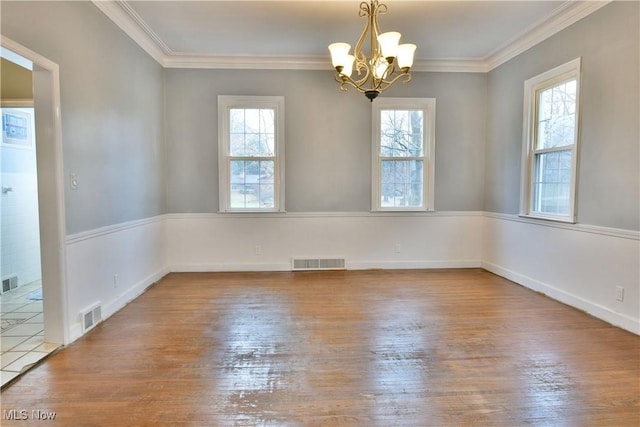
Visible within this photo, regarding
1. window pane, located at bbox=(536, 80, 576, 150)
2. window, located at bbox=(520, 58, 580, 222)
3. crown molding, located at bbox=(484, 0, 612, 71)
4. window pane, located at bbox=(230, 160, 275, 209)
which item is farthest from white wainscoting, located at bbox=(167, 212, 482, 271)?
crown molding, located at bbox=(484, 0, 612, 71)

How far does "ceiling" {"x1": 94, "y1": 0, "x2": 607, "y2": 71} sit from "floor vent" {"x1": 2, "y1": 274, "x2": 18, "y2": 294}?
9.88 ft

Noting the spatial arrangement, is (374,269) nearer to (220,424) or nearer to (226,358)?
(226,358)

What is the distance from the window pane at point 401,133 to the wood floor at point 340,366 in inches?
84.2

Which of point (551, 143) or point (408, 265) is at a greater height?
point (551, 143)

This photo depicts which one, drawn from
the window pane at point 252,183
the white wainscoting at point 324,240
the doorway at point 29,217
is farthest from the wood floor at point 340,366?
the window pane at point 252,183

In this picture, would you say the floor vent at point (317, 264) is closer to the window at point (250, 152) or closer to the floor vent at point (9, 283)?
the window at point (250, 152)

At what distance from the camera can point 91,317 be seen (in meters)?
2.79

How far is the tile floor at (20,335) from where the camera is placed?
2189 mm

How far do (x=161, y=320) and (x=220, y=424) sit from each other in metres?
1.61

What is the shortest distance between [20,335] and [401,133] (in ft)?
15.2

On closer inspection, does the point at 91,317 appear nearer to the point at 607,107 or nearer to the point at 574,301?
the point at 574,301

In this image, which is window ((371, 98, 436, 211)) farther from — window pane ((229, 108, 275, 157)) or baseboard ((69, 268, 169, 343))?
baseboard ((69, 268, 169, 343))

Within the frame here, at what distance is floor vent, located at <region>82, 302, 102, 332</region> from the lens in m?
2.69

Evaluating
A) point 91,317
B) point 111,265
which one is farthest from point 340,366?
point 111,265
